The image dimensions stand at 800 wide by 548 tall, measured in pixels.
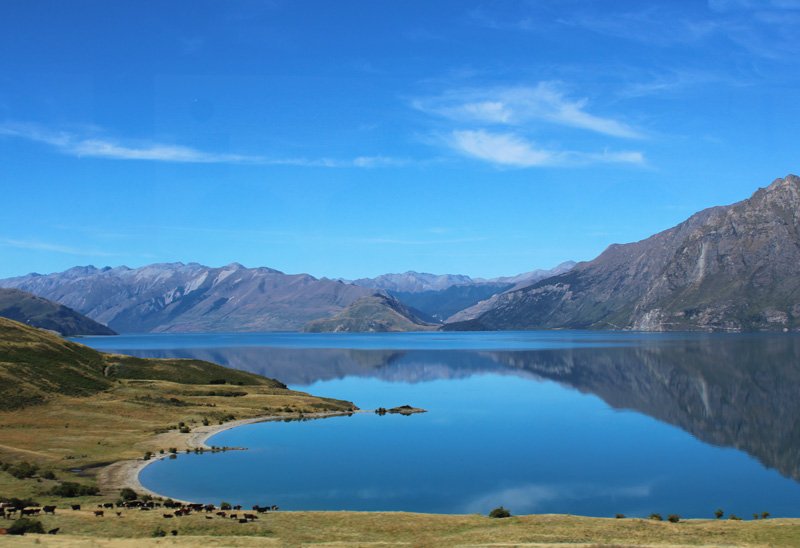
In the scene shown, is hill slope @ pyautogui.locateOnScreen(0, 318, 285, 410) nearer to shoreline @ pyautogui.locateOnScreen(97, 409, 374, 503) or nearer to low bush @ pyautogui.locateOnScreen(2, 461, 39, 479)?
shoreline @ pyautogui.locateOnScreen(97, 409, 374, 503)

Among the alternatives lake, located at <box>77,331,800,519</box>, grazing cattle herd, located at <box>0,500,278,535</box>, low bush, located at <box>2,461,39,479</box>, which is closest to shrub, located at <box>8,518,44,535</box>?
grazing cattle herd, located at <box>0,500,278,535</box>

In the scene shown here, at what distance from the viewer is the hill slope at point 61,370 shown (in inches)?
3772

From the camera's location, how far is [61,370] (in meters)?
110

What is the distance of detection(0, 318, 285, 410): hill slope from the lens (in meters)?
95.8

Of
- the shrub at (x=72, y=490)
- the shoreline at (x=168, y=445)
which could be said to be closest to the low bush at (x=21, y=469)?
the shrub at (x=72, y=490)

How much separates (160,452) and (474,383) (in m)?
108

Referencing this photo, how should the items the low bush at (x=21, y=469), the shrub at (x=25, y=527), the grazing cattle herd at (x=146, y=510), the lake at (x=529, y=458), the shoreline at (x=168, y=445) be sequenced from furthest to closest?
1. the shoreline at (x=168, y=445)
2. the lake at (x=529, y=458)
3. the low bush at (x=21, y=469)
4. the grazing cattle herd at (x=146, y=510)
5. the shrub at (x=25, y=527)

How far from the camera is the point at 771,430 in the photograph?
303ft

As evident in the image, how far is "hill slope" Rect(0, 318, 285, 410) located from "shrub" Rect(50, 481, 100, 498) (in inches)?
1780

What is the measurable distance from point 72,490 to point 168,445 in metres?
27.2

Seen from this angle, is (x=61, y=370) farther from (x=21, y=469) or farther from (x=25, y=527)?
(x=25, y=527)

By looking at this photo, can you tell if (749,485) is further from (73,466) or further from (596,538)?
(73,466)

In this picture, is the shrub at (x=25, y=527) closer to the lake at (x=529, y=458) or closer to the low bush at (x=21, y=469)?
the lake at (x=529, y=458)

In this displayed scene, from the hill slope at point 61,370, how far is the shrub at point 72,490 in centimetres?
4521
